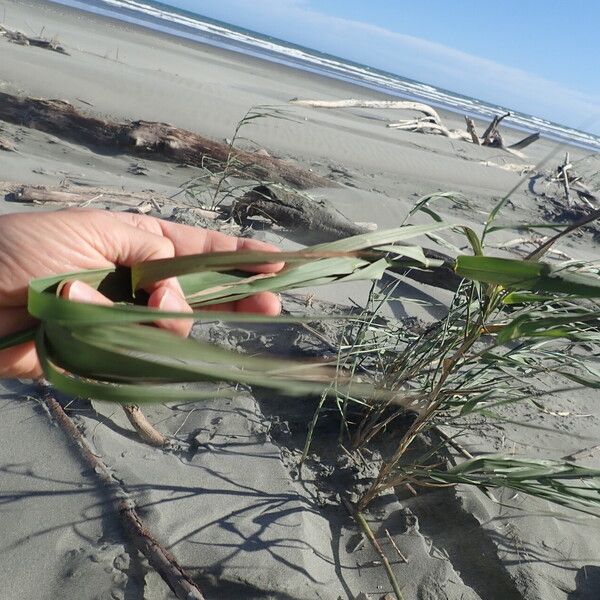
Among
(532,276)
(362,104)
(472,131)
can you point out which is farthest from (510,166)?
(532,276)

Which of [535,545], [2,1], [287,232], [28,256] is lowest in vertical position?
[2,1]

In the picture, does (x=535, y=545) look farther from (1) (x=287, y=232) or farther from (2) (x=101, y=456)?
(1) (x=287, y=232)

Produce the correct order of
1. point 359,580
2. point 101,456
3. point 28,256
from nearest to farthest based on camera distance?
point 28,256 → point 359,580 → point 101,456

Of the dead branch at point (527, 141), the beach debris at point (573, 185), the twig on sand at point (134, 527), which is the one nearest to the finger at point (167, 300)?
the twig on sand at point (134, 527)

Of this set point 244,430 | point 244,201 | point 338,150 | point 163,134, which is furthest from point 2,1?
point 244,430

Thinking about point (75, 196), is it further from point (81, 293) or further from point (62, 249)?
point (81, 293)

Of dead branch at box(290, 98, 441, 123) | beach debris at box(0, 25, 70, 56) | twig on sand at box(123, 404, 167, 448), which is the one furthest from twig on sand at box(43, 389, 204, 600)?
dead branch at box(290, 98, 441, 123)

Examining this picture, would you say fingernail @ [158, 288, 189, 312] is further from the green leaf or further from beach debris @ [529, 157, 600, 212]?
beach debris @ [529, 157, 600, 212]
